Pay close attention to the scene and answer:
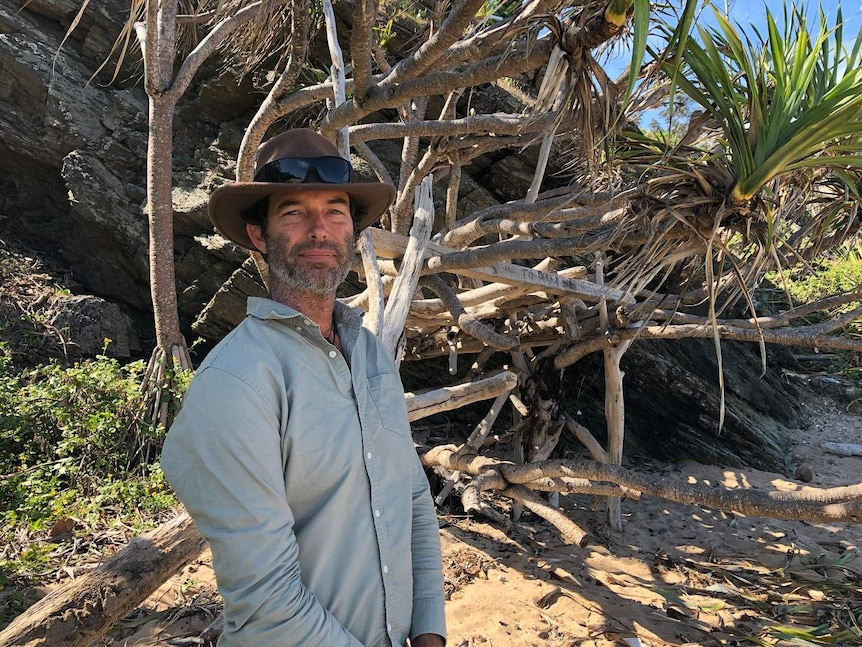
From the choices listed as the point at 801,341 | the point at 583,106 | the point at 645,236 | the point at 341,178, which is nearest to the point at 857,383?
the point at 801,341

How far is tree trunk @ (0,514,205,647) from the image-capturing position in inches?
84.4

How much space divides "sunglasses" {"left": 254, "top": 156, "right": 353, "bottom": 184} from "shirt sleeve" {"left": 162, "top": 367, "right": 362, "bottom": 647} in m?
0.65

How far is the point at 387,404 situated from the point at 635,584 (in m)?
3.67

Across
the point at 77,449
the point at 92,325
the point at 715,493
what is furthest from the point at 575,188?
the point at 92,325

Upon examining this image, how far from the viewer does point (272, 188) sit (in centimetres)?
161

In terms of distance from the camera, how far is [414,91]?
2883mm

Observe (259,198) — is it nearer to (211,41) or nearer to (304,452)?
(304,452)

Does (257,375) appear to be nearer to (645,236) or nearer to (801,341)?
(645,236)

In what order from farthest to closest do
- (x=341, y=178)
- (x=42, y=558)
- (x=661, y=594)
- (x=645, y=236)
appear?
(x=661, y=594) → (x=42, y=558) → (x=645, y=236) → (x=341, y=178)

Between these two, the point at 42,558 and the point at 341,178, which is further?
the point at 42,558

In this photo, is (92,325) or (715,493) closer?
(715,493)

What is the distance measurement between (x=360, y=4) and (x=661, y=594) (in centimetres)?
436

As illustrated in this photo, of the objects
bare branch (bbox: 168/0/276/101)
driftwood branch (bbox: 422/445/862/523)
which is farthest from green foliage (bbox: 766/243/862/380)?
bare branch (bbox: 168/0/276/101)

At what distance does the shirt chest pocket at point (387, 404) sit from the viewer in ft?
5.12
